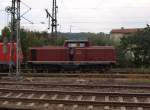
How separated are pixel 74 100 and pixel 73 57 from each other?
18.1 meters

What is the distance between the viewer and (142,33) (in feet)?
131

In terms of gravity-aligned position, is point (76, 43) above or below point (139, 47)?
above

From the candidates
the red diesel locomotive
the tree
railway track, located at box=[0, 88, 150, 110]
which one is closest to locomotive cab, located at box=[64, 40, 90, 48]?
the red diesel locomotive

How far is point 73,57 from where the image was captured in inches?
1243

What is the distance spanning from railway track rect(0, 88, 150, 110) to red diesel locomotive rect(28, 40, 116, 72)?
14.7 metres

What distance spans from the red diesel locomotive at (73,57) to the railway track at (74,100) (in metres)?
14.7

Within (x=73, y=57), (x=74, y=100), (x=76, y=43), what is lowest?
(x=74, y=100)

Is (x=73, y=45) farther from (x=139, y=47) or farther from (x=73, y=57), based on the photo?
(x=139, y=47)

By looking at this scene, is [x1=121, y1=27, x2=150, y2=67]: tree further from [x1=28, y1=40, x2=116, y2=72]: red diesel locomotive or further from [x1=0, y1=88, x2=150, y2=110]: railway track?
[x1=0, y1=88, x2=150, y2=110]: railway track

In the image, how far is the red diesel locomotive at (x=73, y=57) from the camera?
1225 inches

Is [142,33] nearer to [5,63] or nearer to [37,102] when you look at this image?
[5,63]

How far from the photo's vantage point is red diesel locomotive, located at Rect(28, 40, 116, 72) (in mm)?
31109

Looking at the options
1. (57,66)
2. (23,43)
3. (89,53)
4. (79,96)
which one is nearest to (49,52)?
(57,66)

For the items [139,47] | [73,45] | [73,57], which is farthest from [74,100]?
[139,47]
